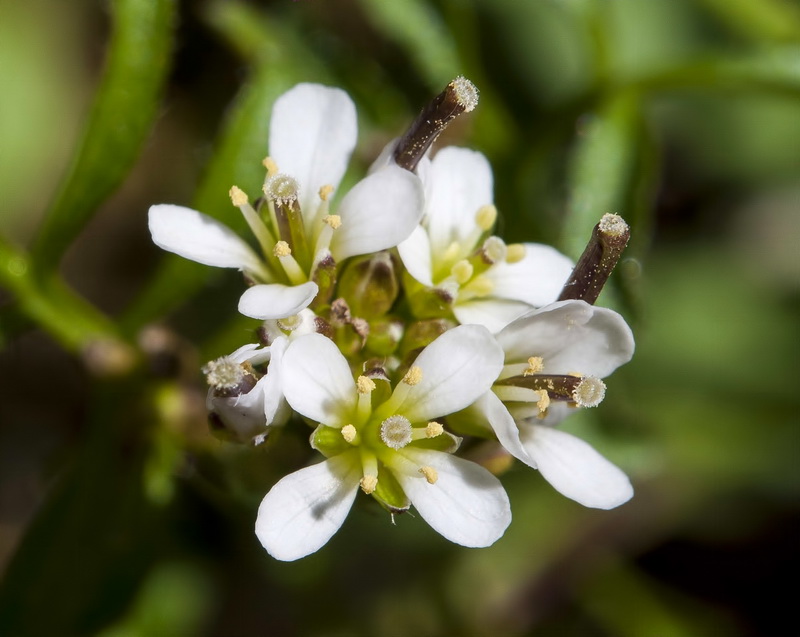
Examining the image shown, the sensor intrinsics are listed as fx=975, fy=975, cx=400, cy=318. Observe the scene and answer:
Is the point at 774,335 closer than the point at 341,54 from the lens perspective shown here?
No

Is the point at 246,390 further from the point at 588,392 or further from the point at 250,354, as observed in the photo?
the point at 588,392

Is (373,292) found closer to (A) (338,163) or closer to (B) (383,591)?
(A) (338,163)

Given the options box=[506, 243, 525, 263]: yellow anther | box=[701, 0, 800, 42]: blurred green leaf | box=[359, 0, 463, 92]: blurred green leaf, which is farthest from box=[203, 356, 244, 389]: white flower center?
box=[701, 0, 800, 42]: blurred green leaf

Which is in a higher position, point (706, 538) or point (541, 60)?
point (541, 60)

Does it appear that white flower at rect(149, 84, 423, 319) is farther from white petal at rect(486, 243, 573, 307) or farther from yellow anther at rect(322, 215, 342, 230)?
white petal at rect(486, 243, 573, 307)

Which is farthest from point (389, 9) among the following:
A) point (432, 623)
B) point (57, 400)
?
point (432, 623)

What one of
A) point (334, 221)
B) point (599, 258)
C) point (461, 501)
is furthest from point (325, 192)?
point (461, 501)

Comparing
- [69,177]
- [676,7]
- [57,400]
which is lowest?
[57,400]

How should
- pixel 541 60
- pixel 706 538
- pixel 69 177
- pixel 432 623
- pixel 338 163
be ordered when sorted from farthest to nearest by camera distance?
pixel 541 60, pixel 706 538, pixel 432 623, pixel 69 177, pixel 338 163
